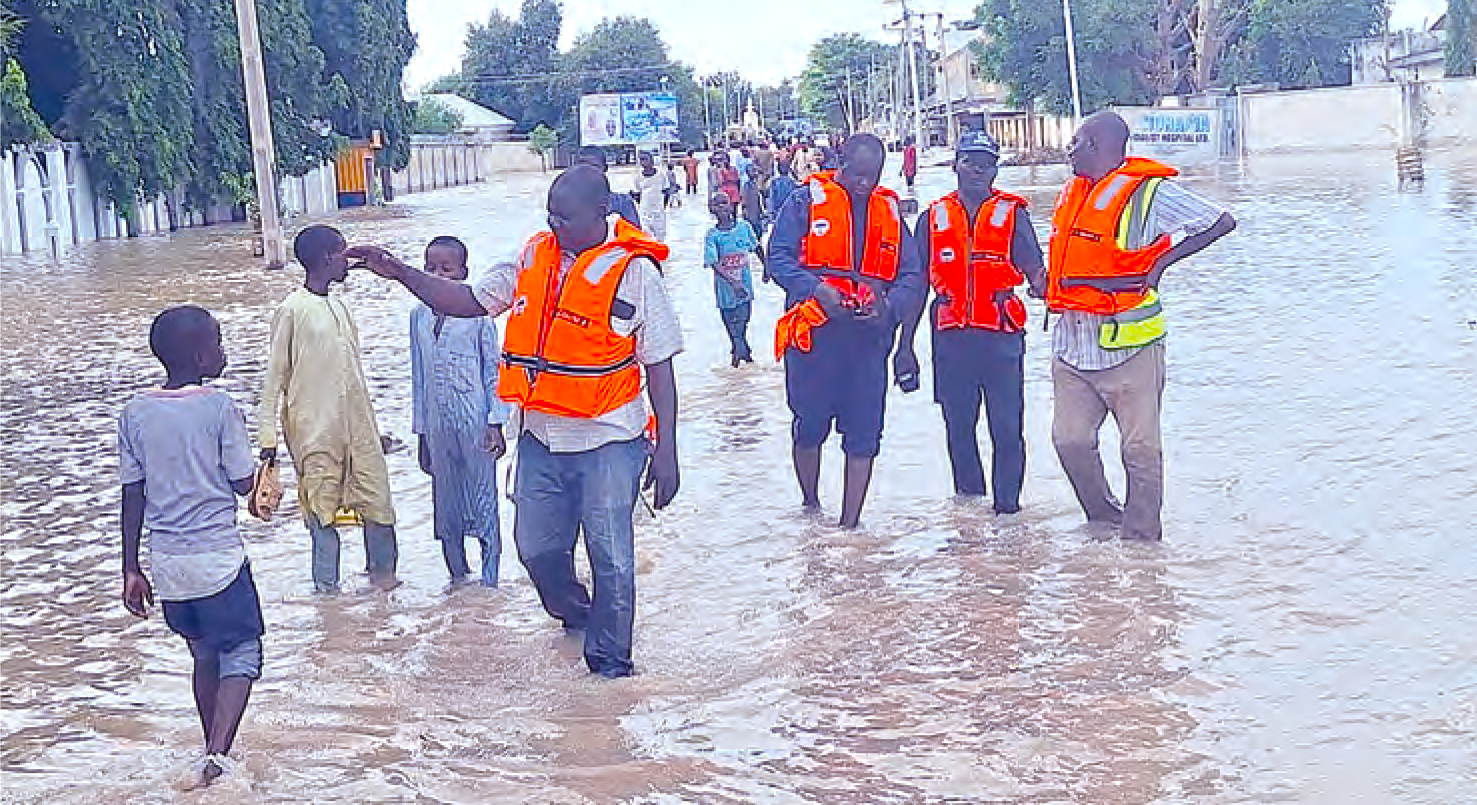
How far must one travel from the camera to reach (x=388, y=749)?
593 cm

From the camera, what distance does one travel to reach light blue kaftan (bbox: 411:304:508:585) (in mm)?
7754

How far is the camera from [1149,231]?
7.68 metres

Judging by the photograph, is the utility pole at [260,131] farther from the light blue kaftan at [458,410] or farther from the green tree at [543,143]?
the green tree at [543,143]

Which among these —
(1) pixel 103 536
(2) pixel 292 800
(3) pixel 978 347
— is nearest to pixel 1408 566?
(3) pixel 978 347

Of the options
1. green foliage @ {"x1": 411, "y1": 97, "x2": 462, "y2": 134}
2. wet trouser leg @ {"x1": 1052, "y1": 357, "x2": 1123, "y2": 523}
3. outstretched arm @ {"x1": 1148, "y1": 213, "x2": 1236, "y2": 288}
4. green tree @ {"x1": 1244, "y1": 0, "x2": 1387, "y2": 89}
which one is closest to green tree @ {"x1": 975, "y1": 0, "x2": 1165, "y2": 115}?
green tree @ {"x1": 1244, "y1": 0, "x2": 1387, "y2": 89}

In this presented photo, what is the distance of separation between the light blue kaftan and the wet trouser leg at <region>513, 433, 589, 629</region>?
1.17 meters

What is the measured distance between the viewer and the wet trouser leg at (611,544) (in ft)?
20.6

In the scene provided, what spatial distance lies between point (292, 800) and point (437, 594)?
2.55 metres

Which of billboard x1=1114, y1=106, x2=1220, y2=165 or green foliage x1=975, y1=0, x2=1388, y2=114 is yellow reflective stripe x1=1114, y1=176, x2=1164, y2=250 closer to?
billboard x1=1114, y1=106, x2=1220, y2=165

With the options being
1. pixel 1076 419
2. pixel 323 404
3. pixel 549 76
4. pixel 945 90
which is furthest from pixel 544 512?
pixel 549 76

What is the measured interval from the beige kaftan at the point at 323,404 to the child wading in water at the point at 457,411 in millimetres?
240

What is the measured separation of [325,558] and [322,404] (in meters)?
0.81

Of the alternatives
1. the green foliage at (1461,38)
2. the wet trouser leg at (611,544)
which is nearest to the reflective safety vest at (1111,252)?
the wet trouser leg at (611,544)

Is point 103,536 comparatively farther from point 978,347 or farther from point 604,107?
point 604,107
